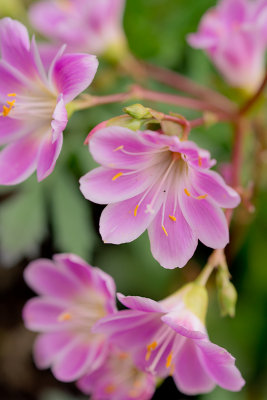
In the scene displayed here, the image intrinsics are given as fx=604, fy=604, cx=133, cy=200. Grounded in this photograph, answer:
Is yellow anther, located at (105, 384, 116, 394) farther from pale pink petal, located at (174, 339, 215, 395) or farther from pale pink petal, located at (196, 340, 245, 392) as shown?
pale pink petal, located at (196, 340, 245, 392)

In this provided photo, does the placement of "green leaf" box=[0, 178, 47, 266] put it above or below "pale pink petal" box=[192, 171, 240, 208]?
below

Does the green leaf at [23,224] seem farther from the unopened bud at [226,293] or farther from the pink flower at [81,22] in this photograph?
the unopened bud at [226,293]

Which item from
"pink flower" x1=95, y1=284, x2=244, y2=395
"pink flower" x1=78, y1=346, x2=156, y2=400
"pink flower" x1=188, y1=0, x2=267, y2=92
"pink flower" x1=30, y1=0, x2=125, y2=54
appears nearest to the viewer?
"pink flower" x1=95, y1=284, x2=244, y2=395

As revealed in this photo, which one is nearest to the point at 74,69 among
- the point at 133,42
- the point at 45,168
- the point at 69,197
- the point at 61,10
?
the point at 45,168

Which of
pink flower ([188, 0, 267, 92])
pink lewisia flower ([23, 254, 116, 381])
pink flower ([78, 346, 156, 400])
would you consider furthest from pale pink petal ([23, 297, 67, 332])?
pink flower ([188, 0, 267, 92])

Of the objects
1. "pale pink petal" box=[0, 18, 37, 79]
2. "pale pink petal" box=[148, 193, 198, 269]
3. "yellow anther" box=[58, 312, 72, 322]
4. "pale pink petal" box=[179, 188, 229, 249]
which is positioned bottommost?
"yellow anther" box=[58, 312, 72, 322]

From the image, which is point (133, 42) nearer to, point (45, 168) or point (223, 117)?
point (223, 117)

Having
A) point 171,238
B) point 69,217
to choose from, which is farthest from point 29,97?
point 69,217
